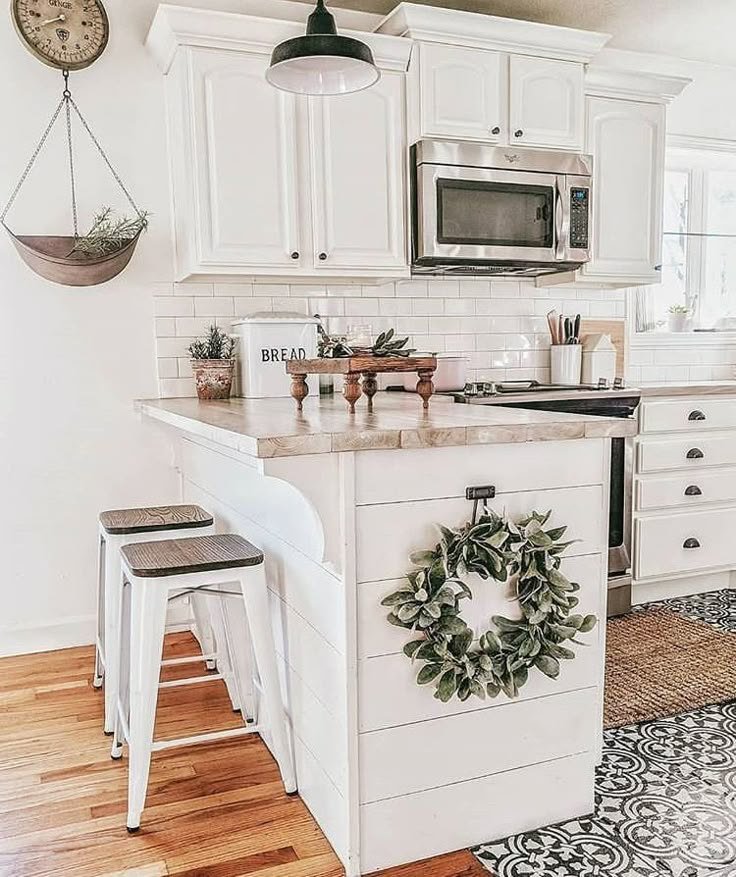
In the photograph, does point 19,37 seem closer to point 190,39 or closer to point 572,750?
point 190,39

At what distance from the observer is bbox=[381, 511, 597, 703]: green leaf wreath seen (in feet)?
5.43

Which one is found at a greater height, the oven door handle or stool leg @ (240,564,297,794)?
the oven door handle

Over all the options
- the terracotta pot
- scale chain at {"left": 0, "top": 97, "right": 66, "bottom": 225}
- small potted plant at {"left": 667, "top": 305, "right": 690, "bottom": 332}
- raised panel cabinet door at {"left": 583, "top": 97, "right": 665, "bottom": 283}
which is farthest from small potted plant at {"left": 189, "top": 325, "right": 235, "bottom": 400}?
small potted plant at {"left": 667, "top": 305, "right": 690, "bottom": 332}

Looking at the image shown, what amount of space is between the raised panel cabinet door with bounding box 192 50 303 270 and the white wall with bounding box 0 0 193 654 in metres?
0.35

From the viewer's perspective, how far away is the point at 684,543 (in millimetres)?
3572

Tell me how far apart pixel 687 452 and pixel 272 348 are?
74.9 inches

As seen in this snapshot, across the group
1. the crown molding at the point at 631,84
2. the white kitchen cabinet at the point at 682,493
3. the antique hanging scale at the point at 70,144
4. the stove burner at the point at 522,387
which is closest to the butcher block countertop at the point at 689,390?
the white kitchen cabinet at the point at 682,493

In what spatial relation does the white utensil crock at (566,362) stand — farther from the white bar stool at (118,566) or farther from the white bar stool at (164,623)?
the white bar stool at (164,623)

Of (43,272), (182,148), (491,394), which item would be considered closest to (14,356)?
(43,272)

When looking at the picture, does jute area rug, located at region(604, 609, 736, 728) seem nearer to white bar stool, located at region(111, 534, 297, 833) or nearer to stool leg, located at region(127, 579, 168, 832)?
white bar stool, located at region(111, 534, 297, 833)

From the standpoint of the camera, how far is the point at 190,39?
278 centimetres

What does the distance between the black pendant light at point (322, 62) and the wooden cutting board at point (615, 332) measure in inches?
79.1

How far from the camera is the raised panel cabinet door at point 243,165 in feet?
9.32

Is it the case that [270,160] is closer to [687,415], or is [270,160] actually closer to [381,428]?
[381,428]
